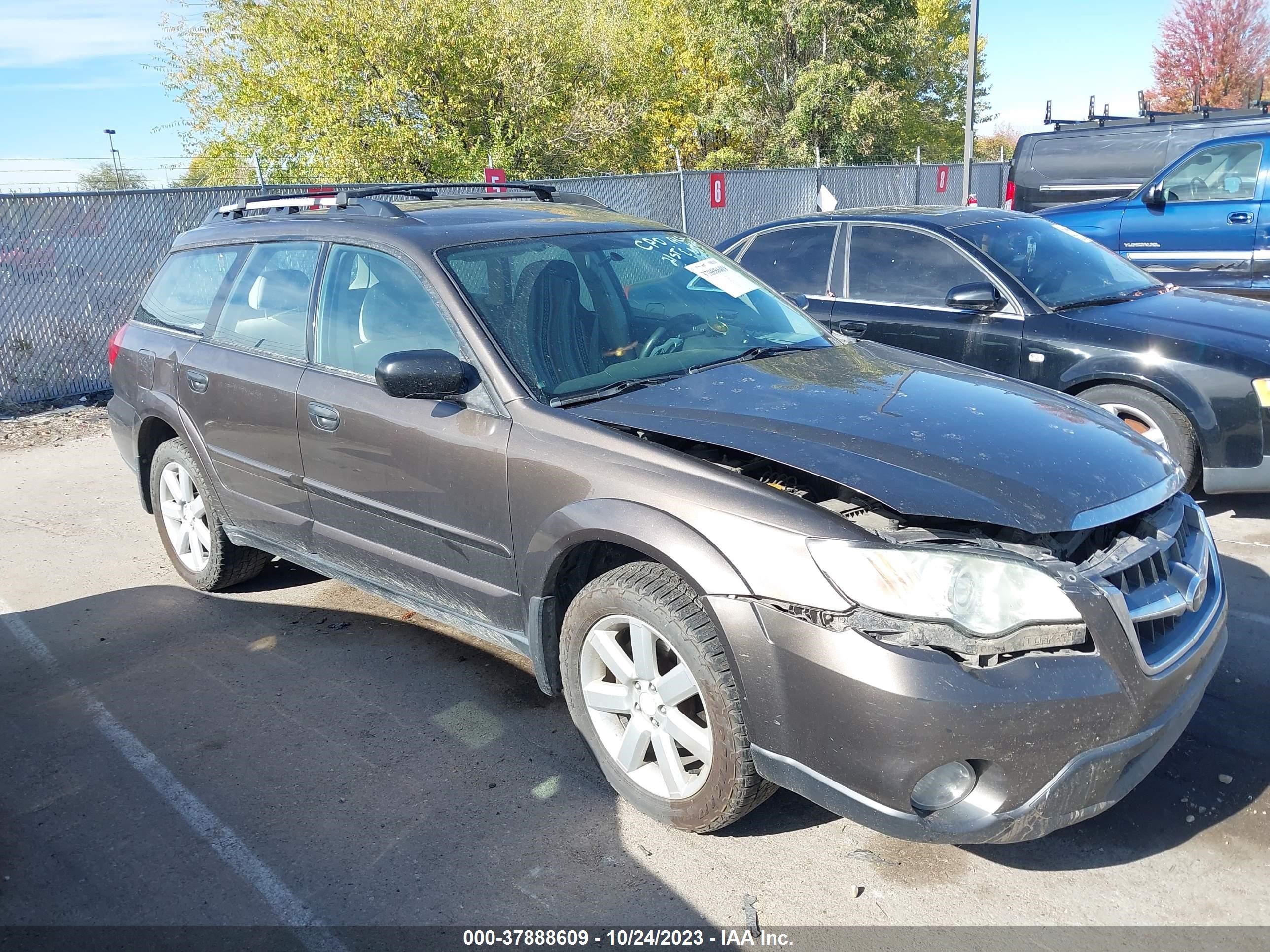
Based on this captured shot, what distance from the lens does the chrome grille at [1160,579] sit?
259cm

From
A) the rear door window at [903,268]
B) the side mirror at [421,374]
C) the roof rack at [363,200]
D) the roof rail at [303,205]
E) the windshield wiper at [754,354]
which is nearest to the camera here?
the side mirror at [421,374]

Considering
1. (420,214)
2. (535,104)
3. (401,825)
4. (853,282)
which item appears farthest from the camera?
(535,104)

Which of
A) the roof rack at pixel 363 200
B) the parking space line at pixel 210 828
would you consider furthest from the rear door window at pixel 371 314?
the parking space line at pixel 210 828

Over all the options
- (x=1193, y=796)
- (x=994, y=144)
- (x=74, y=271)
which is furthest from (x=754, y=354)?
(x=994, y=144)

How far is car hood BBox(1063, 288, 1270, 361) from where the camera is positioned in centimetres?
523

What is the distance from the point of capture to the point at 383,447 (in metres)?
3.65

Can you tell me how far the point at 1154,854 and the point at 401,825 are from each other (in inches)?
86.1

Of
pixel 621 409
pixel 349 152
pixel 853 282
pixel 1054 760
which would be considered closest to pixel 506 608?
pixel 621 409

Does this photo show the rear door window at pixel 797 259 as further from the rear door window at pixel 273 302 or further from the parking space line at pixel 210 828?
the parking space line at pixel 210 828

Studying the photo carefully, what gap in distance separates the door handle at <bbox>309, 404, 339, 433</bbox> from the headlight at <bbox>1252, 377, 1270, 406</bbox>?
172 inches

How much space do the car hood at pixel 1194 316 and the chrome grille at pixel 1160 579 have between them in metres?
2.68

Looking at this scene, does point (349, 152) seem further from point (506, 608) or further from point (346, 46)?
point (506, 608)

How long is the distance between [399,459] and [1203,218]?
8513 mm

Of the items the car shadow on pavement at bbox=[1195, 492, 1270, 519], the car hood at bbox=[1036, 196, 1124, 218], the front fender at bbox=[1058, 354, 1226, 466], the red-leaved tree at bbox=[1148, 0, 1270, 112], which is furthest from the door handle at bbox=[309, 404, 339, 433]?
the red-leaved tree at bbox=[1148, 0, 1270, 112]
